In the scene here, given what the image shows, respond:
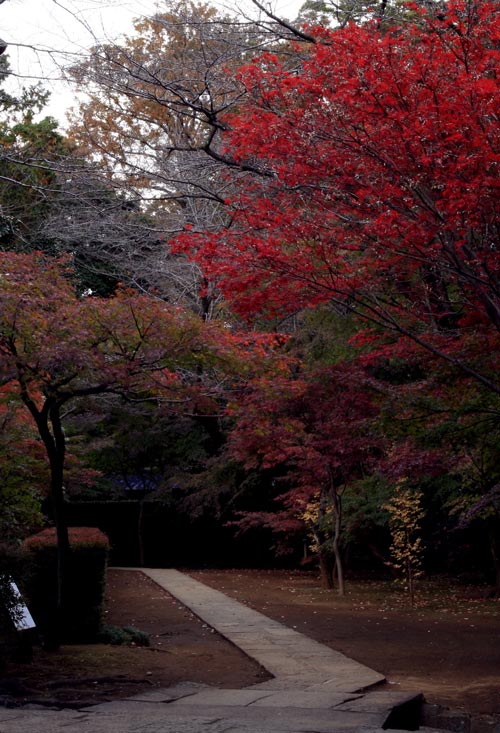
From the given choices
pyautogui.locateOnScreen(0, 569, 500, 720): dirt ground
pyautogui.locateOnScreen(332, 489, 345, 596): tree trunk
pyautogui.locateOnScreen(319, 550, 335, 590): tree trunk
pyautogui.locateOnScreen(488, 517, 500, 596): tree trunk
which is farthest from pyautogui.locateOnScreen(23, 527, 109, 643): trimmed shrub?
pyautogui.locateOnScreen(488, 517, 500, 596): tree trunk

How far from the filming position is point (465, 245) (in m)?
7.99

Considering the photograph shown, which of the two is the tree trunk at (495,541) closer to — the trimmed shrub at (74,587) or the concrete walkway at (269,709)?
the concrete walkway at (269,709)

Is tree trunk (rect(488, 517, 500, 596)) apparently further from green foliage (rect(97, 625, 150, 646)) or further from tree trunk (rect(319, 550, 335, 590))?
green foliage (rect(97, 625, 150, 646))

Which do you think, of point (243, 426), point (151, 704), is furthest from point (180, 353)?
point (243, 426)

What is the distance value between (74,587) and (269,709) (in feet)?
14.2

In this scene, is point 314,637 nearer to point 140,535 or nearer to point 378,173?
point 378,173

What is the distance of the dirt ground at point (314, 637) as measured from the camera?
22.0 feet

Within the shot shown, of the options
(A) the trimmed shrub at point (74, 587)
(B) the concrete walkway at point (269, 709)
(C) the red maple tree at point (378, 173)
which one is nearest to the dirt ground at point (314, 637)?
(B) the concrete walkway at point (269, 709)

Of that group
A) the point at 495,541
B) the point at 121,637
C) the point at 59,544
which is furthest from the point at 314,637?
the point at 495,541

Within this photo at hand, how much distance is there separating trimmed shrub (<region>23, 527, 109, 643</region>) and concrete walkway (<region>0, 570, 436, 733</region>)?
212 centimetres

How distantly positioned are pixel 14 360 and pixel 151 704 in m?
3.64

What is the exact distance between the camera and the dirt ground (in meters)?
6.70

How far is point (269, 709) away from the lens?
5.55m

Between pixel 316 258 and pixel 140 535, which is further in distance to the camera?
pixel 140 535
